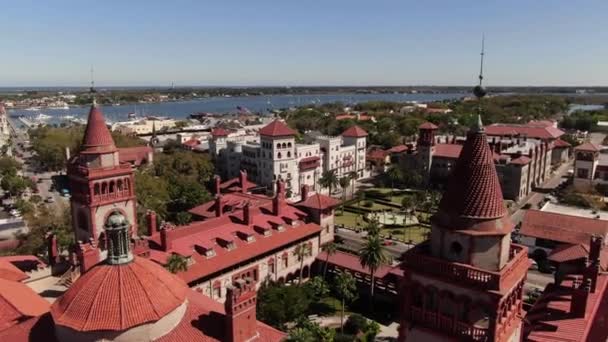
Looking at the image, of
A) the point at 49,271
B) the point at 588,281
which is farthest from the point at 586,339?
the point at 49,271

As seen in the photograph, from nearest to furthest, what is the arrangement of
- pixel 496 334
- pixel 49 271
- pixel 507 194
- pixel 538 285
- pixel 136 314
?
pixel 496 334, pixel 136 314, pixel 49 271, pixel 538 285, pixel 507 194

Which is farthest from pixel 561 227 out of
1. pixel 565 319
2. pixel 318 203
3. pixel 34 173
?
pixel 34 173

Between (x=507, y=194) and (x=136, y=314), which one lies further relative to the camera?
(x=507, y=194)

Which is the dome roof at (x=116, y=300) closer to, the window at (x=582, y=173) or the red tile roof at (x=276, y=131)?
the red tile roof at (x=276, y=131)

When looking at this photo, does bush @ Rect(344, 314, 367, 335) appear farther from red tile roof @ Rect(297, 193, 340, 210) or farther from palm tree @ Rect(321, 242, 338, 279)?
red tile roof @ Rect(297, 193, 340, 210)

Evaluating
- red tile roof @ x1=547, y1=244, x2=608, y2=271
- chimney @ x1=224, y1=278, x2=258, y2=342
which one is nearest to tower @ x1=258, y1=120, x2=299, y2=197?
red tile roof @ x1=547, y1=244, x2=608, y2=271

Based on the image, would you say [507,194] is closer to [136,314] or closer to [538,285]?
[538,285]

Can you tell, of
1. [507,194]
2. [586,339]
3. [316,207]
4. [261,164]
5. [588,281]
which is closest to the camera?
[586,339]
